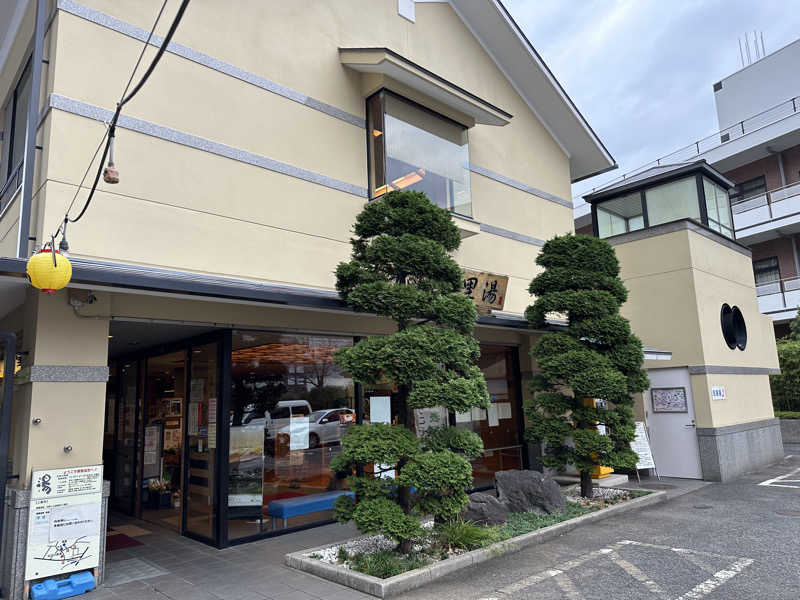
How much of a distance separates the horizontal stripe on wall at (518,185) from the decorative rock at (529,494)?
6.38 meters

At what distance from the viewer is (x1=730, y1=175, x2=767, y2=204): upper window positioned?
24.2 m

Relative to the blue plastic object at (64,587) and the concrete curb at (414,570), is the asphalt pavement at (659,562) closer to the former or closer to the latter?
the concrete curb at (414,570)

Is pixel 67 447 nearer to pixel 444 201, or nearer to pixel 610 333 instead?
pixel 444 201

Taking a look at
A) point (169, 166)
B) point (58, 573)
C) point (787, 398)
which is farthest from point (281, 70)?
point (787, 398)

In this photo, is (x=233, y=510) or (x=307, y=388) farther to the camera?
(x=307, y=388)

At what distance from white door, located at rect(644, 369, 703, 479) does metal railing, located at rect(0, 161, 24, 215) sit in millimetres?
13058

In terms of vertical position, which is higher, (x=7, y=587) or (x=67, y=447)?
(x=67, y=447)

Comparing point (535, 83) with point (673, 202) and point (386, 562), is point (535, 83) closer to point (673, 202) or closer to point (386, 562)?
point (673, 202)

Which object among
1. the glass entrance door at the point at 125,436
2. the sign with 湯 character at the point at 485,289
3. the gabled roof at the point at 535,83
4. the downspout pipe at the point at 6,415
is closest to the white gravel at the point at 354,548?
the downspout pipe at the point at 6,415

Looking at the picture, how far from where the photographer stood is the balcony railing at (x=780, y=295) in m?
22.8

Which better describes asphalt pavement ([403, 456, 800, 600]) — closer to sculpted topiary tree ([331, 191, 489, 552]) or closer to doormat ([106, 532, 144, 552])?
sculpted topiary tree ([331, 191, 489, 552])

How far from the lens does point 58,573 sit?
5746mm

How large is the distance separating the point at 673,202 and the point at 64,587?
14.5 m

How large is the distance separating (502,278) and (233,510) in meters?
6.02
